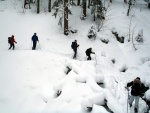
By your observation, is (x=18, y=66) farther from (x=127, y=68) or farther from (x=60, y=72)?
(x=127, y=68)

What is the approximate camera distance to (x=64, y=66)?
15.7m

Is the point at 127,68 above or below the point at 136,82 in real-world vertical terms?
below

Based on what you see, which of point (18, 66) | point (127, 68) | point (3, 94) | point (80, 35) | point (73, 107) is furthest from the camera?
point (80, 35)

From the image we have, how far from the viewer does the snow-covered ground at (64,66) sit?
36.3 feet

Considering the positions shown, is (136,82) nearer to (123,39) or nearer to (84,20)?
(123,39)

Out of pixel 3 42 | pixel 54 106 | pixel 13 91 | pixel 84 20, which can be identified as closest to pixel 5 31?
pixel 3 42

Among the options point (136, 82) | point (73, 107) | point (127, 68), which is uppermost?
point (136, 82)

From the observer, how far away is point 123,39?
78.3 feet

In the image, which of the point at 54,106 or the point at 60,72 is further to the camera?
the point at 60,72

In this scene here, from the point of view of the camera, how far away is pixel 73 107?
9.91m

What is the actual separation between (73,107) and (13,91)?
477 centimetres

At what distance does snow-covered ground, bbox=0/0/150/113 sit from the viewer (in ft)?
36.3

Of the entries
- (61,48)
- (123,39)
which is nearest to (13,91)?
(61,48)

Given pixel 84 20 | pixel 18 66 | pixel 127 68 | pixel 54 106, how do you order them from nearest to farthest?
1. pixel 54 106
2. pixel 18 66
3. pixel 127 68
4. pixel 84 20
